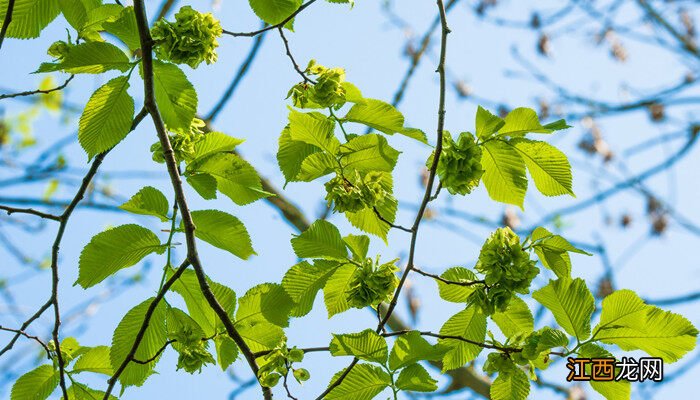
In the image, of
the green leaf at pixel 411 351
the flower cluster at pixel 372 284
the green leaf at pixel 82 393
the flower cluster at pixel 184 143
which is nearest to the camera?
the green leaf at pixel 411 351

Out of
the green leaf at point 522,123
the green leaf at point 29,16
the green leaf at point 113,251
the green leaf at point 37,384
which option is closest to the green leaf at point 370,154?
the green leaf at point 522,123

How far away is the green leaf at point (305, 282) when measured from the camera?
1554mm

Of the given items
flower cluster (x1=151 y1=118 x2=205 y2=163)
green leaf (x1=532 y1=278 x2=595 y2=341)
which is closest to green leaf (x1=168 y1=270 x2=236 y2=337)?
flower cluster (x1=151 y1=118 x2=205 y2=163)

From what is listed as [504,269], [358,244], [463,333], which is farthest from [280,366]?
[504,269]

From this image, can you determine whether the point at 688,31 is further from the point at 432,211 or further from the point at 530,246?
the point at 530,246

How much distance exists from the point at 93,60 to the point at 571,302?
3.97 feet

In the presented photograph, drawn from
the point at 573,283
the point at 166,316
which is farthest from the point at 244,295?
the point at 573,283

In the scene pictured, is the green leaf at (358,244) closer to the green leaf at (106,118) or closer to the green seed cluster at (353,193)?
the green seed cluster at (353,193)

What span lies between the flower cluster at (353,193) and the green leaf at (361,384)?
1.19 feet

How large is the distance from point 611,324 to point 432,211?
4272mm

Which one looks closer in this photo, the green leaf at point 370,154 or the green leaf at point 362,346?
the green leaf at point 362,346

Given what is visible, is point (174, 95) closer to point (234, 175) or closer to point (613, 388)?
point (234, 175)

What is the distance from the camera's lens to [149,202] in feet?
5.27

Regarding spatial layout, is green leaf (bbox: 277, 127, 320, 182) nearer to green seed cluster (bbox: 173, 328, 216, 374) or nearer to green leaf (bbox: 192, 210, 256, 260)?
green leaf (bbox: 192, 210, 256, 260)
